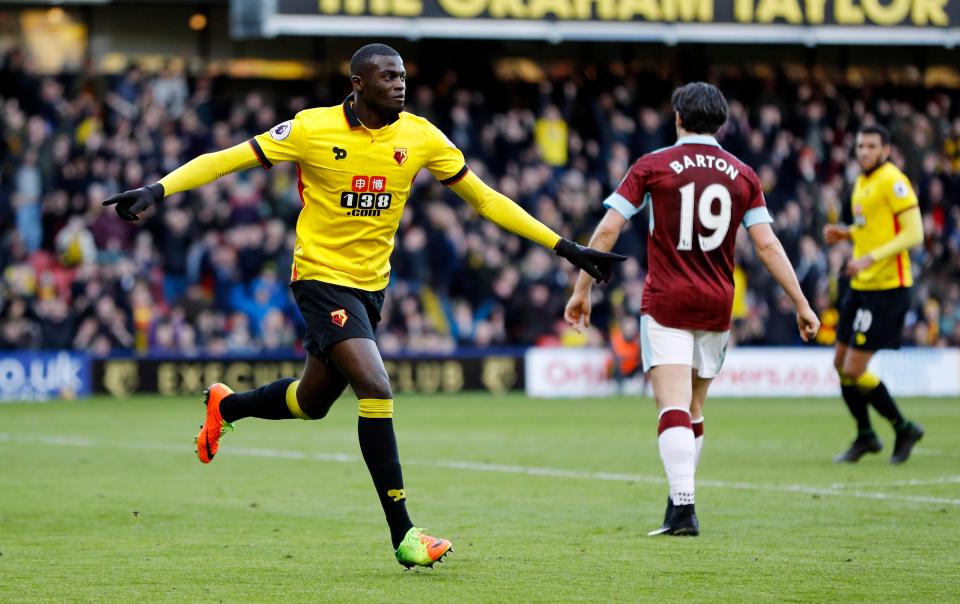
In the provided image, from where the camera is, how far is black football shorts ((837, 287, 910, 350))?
12.6 metres

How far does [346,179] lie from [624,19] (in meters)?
21.7

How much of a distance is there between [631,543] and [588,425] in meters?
10.1

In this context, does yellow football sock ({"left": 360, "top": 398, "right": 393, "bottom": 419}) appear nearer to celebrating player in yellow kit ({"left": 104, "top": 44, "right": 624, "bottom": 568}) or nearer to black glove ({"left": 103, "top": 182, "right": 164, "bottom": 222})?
celebrating player in yellow kit ({"left": 104, "top": 44, "right": 624, "bottom": 568})

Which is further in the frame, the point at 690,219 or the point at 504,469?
the point at 504,469

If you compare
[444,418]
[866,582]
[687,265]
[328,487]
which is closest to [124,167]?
[444,418]

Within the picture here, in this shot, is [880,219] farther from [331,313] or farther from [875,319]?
[331,313]

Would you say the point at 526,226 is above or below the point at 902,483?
above

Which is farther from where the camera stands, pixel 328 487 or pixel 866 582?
pixel 328 487

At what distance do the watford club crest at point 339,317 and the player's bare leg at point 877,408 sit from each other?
252 inches

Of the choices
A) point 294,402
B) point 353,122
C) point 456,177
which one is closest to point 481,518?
point 294,402

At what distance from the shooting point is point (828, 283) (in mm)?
27281

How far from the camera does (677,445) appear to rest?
8219 millimetres

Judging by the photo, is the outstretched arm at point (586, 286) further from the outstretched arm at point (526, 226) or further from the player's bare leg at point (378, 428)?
the player's bare leg at point (378, 428)

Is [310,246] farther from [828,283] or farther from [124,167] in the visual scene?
[828,283]
